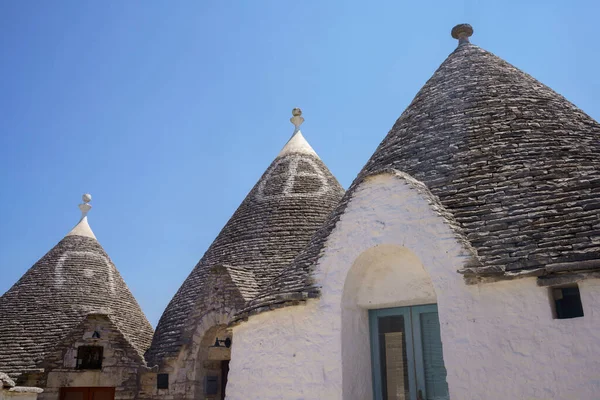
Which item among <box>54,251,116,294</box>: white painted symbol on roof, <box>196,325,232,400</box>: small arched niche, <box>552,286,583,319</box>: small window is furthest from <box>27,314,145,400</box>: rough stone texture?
<box>552,286,583,319</box>: small window

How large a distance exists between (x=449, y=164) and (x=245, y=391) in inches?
151

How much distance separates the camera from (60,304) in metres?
15.3

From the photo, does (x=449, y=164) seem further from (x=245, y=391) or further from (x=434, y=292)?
(x=245, y=391)

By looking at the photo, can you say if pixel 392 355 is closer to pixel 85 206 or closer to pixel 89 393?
pixel 89 393

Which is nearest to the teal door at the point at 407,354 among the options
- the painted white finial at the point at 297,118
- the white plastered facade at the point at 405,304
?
the white plastered facade at the point at 405,304

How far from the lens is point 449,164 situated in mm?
7477

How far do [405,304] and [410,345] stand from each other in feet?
1.57

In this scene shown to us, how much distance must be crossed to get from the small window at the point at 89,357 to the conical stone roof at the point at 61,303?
2.04ft

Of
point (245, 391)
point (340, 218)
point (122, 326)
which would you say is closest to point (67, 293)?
point (122, 326)

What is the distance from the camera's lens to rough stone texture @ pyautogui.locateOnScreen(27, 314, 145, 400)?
13195 millimetres

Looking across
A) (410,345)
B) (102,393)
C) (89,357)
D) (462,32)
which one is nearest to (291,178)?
(462,32)

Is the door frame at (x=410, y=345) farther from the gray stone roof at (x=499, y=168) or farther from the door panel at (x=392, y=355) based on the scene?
the gray stone roof at (x=499, y=168)

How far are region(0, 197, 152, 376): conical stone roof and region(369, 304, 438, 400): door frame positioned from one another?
27.3ft

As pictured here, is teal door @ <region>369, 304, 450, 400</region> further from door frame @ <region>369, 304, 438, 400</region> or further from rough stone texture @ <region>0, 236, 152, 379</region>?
rough stone texture @ <region>0, 236, 152, 379</region>
